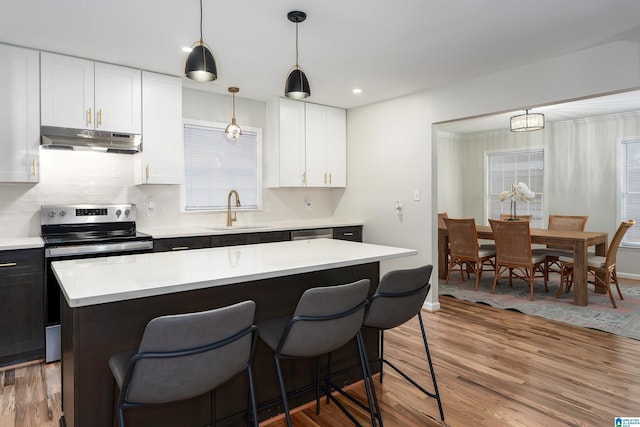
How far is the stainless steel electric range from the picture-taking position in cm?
296

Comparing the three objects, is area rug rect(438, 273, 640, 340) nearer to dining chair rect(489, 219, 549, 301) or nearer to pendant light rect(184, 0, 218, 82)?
dining chair rect(489, 219, 549, 301)

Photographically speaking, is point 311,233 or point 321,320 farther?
point 311,233

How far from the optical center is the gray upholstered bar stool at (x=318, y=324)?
1649mm

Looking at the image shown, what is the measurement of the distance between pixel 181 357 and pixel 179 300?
54 cm

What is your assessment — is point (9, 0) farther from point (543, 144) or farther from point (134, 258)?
point (543, 144)

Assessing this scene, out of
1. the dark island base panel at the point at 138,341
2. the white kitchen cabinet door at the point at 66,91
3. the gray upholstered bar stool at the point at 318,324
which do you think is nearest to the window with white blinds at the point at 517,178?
the dark island base panel at the point at 138,341

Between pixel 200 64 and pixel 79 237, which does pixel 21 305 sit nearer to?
pixel 79 237

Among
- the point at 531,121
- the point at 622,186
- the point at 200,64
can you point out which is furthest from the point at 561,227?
the point at 200,64

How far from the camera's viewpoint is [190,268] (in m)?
1.88

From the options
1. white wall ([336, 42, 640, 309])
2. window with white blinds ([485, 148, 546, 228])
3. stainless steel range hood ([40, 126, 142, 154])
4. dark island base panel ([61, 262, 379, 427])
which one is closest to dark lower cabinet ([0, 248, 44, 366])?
stainless steel range hood ([40, 126, 142, 154])

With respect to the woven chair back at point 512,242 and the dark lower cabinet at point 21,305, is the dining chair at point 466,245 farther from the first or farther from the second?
the dark lower cabinet at point 21,305

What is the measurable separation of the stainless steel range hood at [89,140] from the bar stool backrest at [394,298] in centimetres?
265

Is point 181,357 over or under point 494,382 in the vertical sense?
over

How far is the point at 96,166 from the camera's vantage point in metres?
3.67
